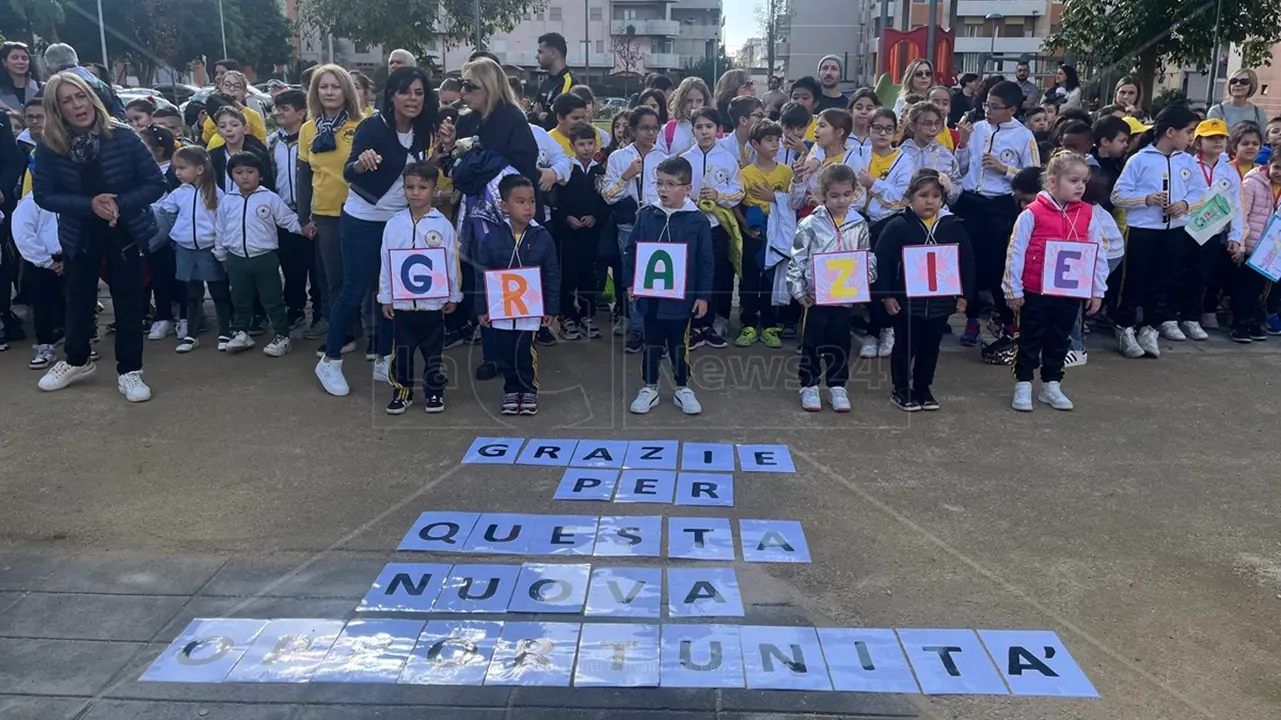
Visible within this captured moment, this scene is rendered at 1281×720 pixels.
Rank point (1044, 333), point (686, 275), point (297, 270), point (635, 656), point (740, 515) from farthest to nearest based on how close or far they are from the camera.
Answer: point (297, 270), point (1044, 333), point (686, 275), point (740, 515), point (635, 656)

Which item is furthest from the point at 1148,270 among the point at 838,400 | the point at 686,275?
the point at 686,275

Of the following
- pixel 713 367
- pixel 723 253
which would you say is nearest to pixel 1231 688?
pixel 713 367

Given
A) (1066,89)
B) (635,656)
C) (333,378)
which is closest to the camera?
(635,656)

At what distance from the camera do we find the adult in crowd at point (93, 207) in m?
6.31

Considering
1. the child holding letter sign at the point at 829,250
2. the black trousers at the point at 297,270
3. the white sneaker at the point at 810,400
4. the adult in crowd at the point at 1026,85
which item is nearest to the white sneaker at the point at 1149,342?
the child holding letter sign at the point at 829,250

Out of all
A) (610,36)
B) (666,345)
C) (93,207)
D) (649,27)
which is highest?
(649,27)

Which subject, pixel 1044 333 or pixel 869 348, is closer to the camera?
pixel 1044 333

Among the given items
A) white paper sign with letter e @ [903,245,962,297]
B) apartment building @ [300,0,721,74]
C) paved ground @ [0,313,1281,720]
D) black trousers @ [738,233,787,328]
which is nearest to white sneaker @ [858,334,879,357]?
paved ground @ [0,313,1281,720]

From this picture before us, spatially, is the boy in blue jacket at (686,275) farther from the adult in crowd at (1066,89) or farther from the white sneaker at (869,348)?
the adult in crowd at (1066,89)

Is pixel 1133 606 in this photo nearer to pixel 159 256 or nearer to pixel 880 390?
pixel 880 390

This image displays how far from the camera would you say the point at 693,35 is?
86375mm

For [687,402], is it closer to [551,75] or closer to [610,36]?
[551,75]

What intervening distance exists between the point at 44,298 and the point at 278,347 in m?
1.77

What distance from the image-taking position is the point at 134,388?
265 inches
